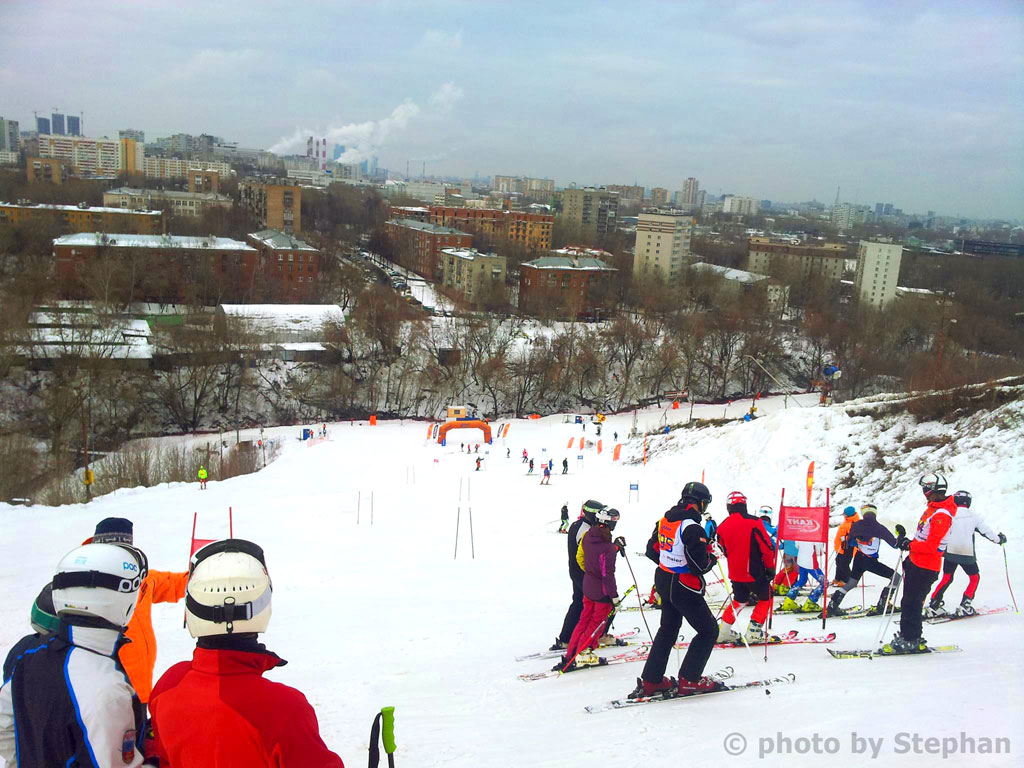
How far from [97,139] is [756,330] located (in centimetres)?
16151

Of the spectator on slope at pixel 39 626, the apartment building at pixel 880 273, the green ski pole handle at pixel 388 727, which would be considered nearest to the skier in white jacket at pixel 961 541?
the green ski pole handle at pixel 388 727

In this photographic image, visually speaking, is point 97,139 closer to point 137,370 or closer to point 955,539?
point 137,370

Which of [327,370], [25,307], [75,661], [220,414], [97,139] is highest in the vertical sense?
[97,139]

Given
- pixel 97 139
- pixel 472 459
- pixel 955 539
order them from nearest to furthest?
pixel 955 539 → pixel 472 459 → pixel 97 139

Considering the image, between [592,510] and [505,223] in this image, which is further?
[505,223]

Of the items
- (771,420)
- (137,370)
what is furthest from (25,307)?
(771,420)

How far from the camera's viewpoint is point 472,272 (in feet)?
207

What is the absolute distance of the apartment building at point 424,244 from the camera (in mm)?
75125

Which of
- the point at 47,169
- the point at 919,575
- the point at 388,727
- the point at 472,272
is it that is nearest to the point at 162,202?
the point at 47,169

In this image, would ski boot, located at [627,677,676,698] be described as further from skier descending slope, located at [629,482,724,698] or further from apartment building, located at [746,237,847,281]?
apartment building, located at [746,237,847,281]

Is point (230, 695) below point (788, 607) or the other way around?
the other way around

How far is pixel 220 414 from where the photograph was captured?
Result: 40688 millimetres

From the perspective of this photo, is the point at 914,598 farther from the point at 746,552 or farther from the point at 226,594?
the point at 226,594

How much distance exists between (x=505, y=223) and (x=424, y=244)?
72.4 ft
